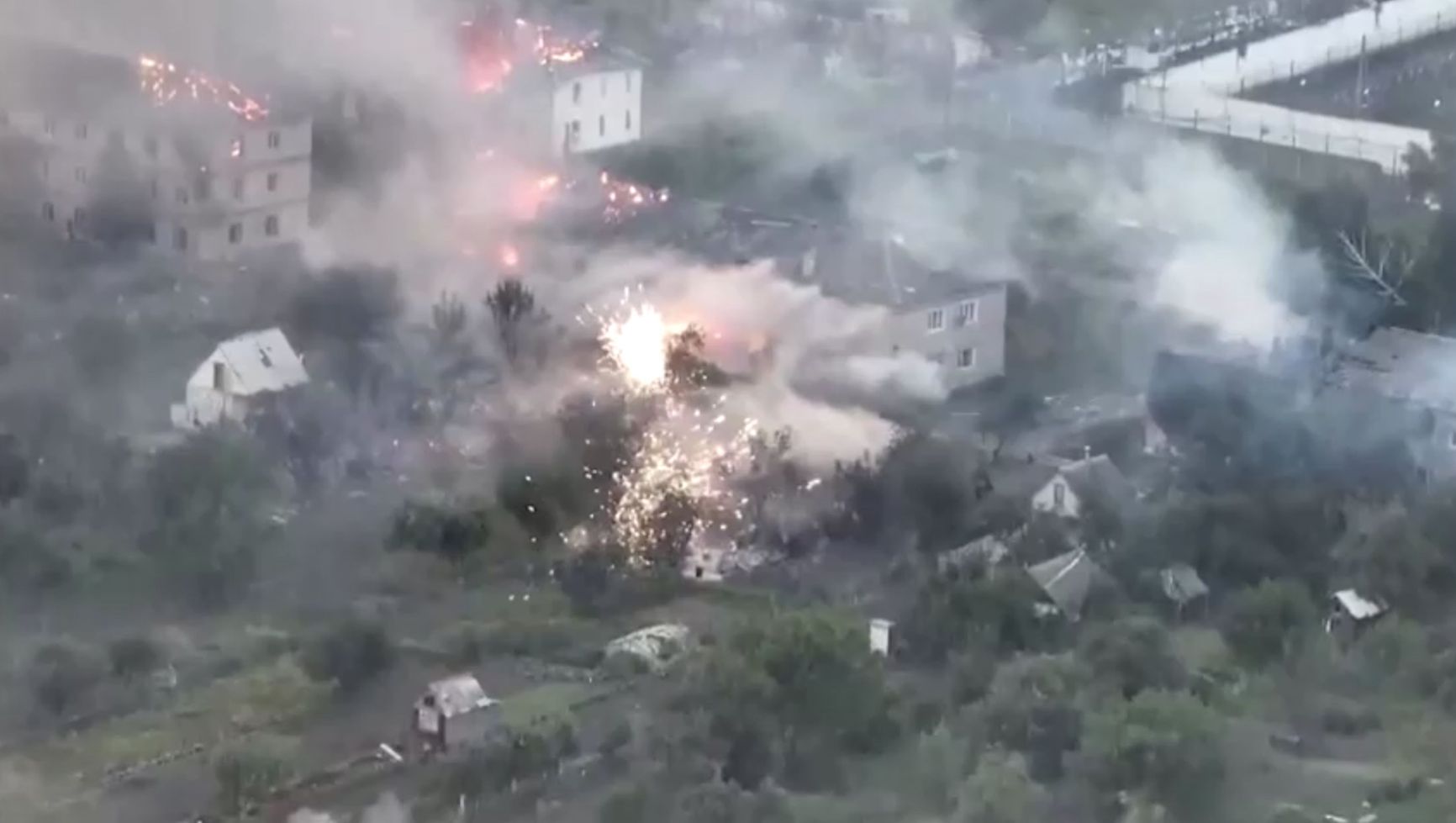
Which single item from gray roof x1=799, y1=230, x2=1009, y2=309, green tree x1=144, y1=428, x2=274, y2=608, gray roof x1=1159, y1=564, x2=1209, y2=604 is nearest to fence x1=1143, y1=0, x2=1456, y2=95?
gray roof x1=799, y1=230, x2=1009, y2=309

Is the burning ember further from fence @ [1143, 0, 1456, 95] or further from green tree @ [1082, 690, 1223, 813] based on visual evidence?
green tree @ [1082, 690, 1223, 813]

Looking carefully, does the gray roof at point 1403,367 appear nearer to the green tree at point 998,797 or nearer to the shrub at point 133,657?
the green tree at point 998,797

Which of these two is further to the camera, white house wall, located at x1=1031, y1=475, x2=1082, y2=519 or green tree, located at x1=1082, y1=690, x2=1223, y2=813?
white house wall, located at x1=1031, y1=475, x2=1082, y2=519

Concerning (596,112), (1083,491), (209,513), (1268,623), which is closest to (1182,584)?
(1268,623)

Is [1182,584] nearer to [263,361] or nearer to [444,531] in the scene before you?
[444,531]

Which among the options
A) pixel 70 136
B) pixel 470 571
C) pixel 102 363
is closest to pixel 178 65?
pixel 70 136

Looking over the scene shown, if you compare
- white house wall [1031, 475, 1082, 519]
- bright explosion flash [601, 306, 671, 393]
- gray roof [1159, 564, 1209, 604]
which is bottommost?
gray roof [1159, 564, 1209, 604]
